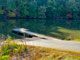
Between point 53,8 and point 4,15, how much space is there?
13234 mm

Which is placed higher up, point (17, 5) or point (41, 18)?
point (17, 5)

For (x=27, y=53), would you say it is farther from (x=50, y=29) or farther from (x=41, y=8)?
(x=41, y=8)

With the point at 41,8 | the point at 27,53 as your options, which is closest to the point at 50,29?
the point at 27,53

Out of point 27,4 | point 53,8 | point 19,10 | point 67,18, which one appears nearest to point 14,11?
point 19,10

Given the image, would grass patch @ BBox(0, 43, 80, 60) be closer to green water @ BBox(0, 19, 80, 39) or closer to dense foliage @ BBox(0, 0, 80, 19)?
green water @ BBox(0, 19, 80, 39)

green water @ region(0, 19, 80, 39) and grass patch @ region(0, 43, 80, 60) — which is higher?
grass patch @ region(0, 43, 80, 60)

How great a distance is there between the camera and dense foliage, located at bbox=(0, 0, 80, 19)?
40678 mm

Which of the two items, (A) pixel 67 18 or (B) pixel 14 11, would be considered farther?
(A) pixel 67 18

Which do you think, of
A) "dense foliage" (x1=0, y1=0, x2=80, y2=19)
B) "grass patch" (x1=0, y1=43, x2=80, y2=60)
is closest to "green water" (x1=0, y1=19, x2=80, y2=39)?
"grass patch" (x1=0, y1=43, x2=80, y2=60)

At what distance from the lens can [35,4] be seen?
137ft

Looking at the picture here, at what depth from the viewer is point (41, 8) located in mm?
42438

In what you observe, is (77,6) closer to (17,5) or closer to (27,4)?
(27,4)

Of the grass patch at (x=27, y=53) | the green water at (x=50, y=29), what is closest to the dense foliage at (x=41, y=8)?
the green water at (x=50, y=29)

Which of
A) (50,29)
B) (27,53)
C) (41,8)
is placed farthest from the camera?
(41,8)
